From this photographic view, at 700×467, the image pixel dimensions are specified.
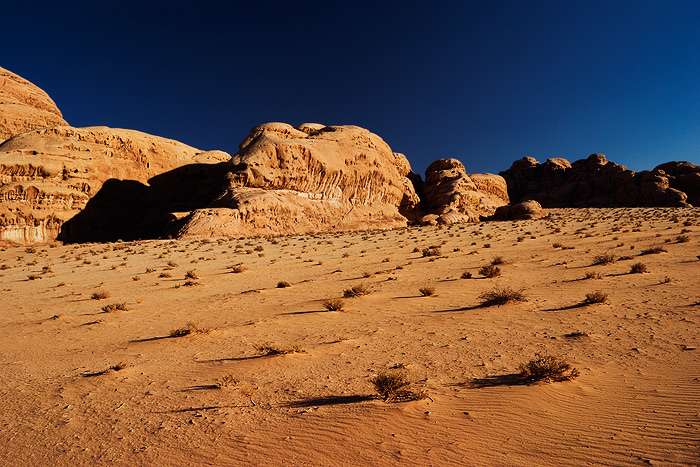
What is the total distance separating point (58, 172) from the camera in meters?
39.8

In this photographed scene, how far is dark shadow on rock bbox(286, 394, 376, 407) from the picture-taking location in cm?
374

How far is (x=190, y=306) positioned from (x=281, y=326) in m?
3.59

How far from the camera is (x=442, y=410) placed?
3451mm

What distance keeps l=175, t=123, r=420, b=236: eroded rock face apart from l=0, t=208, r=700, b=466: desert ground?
26.8 m

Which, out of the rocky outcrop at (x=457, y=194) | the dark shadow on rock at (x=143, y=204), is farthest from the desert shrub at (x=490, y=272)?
the rocky outcrop at (x=457, y=194)

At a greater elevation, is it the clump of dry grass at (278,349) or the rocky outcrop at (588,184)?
the rocky outcrop at (588,184)

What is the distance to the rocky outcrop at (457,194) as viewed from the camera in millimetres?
52334

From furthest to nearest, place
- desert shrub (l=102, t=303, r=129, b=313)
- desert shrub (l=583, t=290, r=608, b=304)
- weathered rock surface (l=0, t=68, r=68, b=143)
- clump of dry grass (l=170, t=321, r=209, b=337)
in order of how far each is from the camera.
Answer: weathered rock surface (l=0, t=68, r=68, b=143)
desert shrub (l=102, t=303, r=129, b=313)
desert shrub (l=583, t=290, r=608, b=304)
clump of dry grass (l=170, t=321, r=209, b=337)

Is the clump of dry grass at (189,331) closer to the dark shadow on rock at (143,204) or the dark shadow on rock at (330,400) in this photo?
the dark shadow on rock at (330,400)

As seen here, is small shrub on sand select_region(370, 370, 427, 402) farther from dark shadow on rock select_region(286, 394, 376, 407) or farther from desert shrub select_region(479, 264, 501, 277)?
desert shrub select_region(479, 264, 501, 277)

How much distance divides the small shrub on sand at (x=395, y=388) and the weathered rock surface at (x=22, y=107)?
72.6 m

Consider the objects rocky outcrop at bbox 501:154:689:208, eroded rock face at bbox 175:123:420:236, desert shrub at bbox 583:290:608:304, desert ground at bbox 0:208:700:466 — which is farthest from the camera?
rocky outcrop at bbox 501:154:689:208

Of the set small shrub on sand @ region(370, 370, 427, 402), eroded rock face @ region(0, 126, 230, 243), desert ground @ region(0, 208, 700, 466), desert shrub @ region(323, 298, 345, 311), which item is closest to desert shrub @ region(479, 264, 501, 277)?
desert ground @ region(0, 208, 700, 466)

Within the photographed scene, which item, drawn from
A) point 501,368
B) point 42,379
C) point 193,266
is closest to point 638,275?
point 501,368
